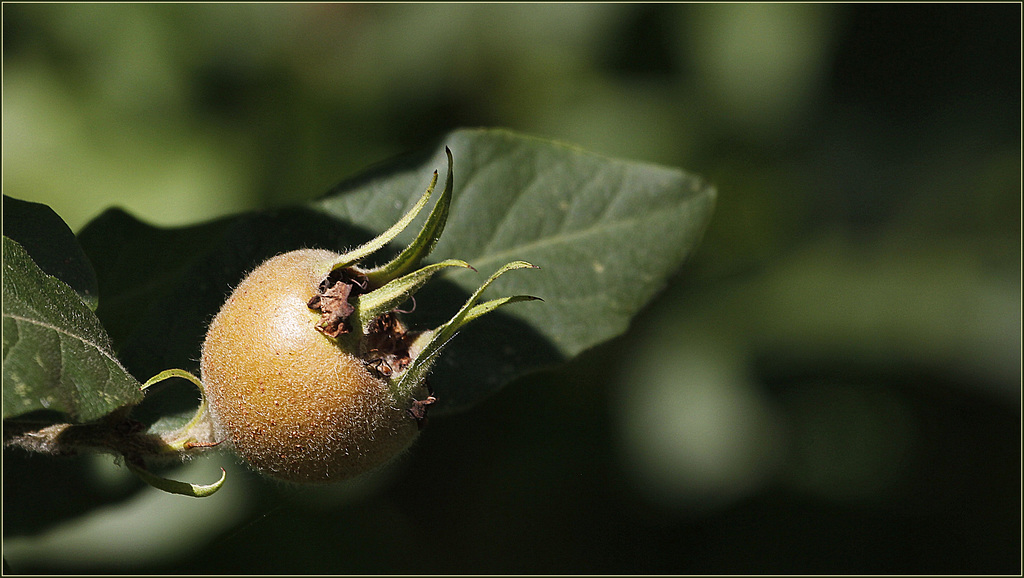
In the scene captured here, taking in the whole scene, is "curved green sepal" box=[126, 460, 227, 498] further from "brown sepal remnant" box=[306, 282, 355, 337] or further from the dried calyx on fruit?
"brown sepal remnant" box=[306, 282, 355, 337]

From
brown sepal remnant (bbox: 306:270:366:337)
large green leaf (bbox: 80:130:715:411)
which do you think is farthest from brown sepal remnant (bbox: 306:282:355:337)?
large green leaf (bbox: 80:130:715:411)

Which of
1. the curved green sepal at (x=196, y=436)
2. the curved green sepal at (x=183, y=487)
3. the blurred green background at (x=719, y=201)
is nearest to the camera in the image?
the curved green sepal at (x=183, y=487)

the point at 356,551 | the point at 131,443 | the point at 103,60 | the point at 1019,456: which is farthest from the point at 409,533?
the point at 1019,456

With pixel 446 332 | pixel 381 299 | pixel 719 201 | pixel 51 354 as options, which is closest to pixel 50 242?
pixel 51 354

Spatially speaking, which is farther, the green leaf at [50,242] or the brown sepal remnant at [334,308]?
the green leaf at [50,242]

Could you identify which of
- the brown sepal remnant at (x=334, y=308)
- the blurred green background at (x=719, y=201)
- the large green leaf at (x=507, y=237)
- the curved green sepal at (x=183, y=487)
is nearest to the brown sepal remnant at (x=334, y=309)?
the brown sepal remnant at (x=334, y=308)

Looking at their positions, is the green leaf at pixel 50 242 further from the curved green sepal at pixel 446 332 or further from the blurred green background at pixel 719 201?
the blurred green background at pixel 719 201
